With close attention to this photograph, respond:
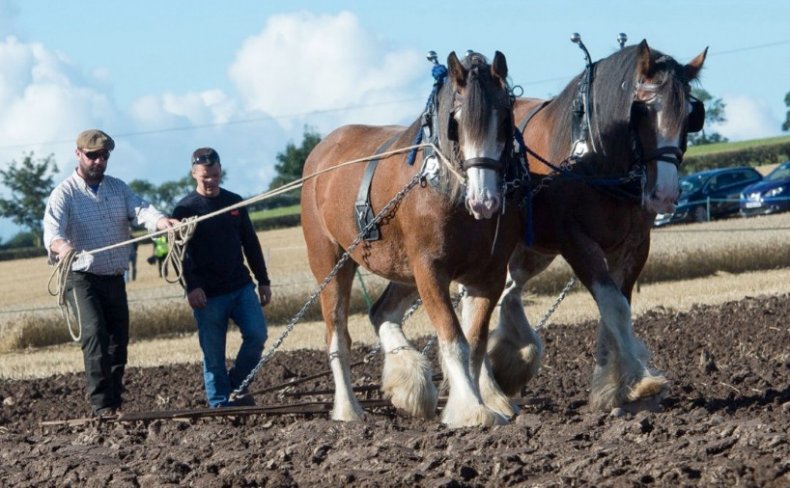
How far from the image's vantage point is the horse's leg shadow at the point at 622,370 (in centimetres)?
746

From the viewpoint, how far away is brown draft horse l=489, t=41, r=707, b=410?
7363 mm

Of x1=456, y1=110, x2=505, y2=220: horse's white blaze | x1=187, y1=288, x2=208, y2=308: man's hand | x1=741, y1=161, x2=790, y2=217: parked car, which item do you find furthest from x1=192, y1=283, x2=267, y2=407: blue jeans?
x1=741, y1=161, x2=790, y2=217: parked car

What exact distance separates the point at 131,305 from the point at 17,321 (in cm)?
151

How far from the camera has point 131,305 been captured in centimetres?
1900

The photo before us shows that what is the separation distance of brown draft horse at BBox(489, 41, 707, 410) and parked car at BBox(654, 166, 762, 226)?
2400 centimetres

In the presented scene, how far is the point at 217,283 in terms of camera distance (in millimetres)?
9086

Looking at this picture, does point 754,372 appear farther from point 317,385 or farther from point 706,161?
point 706,161

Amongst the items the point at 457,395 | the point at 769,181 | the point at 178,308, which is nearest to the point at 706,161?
the point at 769,181

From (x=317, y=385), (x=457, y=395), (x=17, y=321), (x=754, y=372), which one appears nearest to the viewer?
(x=457, y=395)

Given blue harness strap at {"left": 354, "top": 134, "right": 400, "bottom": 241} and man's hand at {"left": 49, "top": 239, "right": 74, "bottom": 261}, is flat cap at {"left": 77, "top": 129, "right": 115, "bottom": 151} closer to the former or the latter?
man's hand at {"left": 49, "top": 239, "right": 74, "bottom": 261}

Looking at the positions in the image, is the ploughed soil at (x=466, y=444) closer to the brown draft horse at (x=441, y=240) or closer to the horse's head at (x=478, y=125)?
the brown draft horse at (x=441, y=240)

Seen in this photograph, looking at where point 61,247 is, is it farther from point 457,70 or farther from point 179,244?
point 457,70

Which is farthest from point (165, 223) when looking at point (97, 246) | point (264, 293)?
point (264, 293)

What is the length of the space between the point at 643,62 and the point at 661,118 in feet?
1.04
